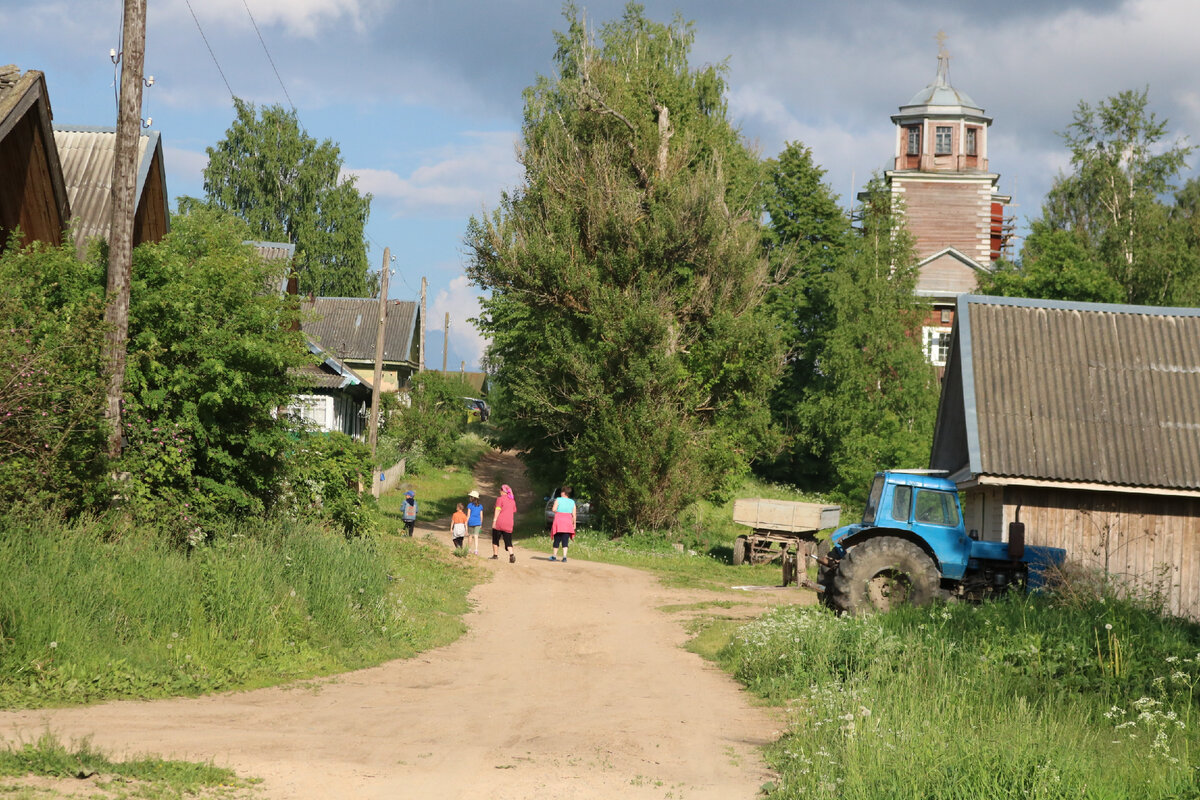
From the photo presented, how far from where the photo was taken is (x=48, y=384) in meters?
12.0

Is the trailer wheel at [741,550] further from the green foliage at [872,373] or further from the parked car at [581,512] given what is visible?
the green foliage at [872,373]

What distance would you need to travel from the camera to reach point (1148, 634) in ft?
35.9

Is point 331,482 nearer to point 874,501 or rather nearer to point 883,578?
point 883,578

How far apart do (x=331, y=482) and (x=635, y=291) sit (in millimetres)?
15641

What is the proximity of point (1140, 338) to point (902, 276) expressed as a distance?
2287 centimetres

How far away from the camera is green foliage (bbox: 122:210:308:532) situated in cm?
1419

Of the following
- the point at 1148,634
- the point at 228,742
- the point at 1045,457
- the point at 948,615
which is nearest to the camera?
the point at 228,742

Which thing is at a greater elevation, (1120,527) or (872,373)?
(872,373)

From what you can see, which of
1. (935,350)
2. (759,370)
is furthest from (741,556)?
(935,350)

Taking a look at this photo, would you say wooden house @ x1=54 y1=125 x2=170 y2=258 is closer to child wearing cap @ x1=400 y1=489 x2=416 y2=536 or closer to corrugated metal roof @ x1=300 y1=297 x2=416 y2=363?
child wearing cap @ x1=400 y1=489 x2=416 y2=536

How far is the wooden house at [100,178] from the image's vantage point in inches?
891

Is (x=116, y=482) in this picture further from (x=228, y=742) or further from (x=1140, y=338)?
(x=1140, y=338)

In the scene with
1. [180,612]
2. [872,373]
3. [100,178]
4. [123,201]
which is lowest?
[180,612]

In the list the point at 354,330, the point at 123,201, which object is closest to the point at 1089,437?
the point at 123,201
